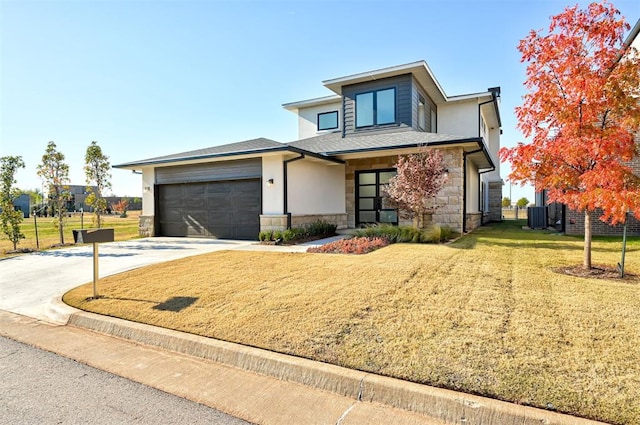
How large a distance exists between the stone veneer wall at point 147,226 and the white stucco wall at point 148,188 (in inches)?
8.5

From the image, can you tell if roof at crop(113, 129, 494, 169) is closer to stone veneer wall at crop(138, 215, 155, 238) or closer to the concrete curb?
stone veneer wall at crop(138, 215, 155, 238)

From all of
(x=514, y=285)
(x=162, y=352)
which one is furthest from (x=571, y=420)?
(x=162, y=352)

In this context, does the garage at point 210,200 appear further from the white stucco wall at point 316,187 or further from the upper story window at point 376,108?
the upper story window at point 376,108

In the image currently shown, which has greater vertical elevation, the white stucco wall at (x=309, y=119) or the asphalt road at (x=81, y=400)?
the white stucco wall at (x=309, y=119)

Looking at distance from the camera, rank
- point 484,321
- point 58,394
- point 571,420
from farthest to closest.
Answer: point 484,321, point 58,394, point 571,420

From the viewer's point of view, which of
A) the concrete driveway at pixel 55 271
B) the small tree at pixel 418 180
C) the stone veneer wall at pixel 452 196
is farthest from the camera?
the stone veneer wall at pixel 452 196

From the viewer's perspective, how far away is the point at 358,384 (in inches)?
110

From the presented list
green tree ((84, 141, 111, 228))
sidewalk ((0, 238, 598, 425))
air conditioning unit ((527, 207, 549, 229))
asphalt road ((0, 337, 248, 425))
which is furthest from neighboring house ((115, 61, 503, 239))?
asphalt road ((0, 337, 248, 425))

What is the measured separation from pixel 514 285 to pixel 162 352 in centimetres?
472

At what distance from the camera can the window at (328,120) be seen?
18.8m

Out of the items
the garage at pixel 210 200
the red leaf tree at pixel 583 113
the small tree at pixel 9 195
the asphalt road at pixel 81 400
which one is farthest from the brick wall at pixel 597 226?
the small tree at pixel 9 195

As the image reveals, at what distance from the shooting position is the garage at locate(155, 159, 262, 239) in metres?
12.6

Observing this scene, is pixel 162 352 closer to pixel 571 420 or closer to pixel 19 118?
pixel 571 420

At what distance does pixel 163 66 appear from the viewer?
11617 mm
